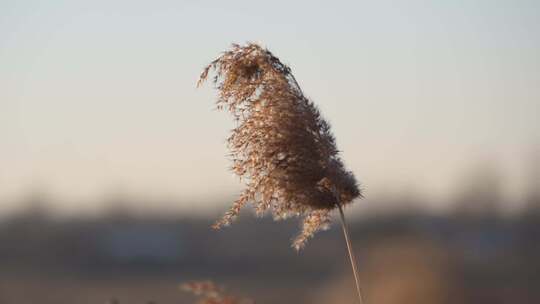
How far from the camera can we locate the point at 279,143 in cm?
534

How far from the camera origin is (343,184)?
5.34 meters

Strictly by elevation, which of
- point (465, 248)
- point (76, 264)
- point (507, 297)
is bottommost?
point (507, 297)

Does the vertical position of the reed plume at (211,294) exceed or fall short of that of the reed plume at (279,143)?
it falls short

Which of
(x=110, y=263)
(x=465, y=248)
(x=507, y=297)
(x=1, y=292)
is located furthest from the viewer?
(x=110, y=263)

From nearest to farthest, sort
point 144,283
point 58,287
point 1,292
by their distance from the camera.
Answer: point 1,292 → point 58,287 → point 144,283

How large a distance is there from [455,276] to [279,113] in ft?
24.4

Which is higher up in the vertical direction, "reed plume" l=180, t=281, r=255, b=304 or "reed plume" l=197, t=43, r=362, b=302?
"reed plume" l=197, t=43, r=362, b=302

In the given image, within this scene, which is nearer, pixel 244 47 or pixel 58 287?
pixel 244 47

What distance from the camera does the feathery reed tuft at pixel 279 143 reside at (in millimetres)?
5320

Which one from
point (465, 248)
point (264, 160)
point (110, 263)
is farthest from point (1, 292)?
point (264, 160)

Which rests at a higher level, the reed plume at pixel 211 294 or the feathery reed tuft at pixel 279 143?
the feathery reed tuft at pixel 279 143

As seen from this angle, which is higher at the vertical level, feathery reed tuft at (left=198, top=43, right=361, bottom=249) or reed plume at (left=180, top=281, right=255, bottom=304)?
feathery reed tuft at (left=198, top=43, right=361, bottom=249)

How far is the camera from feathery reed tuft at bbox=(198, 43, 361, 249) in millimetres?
5320

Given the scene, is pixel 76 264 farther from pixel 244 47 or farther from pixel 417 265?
pixel 244 47
